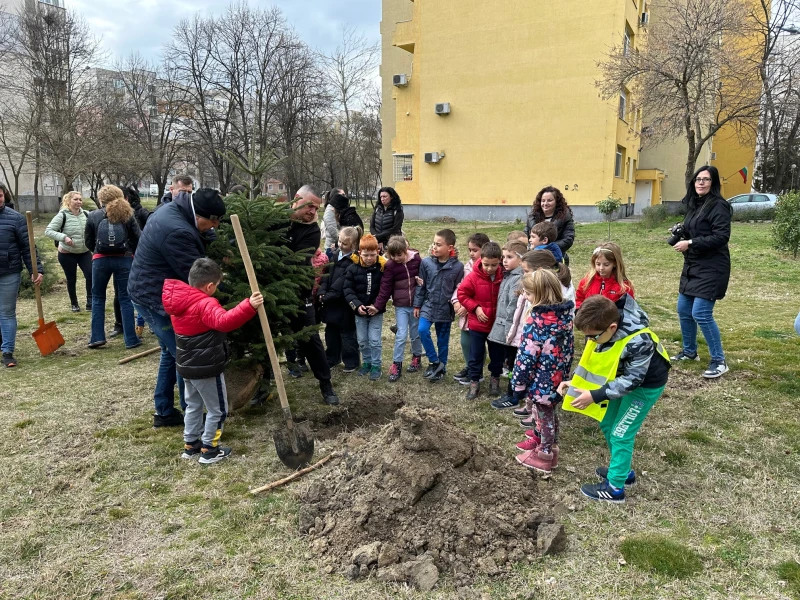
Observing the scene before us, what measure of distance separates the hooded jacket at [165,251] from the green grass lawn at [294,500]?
Answer: 4.04 ft

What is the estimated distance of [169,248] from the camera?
3.88 metres

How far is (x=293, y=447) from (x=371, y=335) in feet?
7.18

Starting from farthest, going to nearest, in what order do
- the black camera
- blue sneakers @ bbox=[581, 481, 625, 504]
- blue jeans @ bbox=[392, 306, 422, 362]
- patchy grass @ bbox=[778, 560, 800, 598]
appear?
blue jeans @ bbox=[392, 306, 422, 362] → the black camera → blue sneakers @ bbox=[581, 481, 625, 504] → patchy grass @ bbox=[778, 560, 800, 598]

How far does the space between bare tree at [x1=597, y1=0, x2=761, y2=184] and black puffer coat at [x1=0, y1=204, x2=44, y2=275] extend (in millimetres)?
20678

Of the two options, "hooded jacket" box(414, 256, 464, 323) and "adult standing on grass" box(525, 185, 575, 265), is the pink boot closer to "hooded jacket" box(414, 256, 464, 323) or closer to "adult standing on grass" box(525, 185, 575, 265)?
"hooded jacket" box(414, 256, 464, 323)

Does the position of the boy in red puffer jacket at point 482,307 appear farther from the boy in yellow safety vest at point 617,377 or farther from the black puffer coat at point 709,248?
the black puffer coat at point 709,248

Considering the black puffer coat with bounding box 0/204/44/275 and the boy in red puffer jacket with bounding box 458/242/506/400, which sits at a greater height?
the black puffer coat with bounding box 0/204/44/275

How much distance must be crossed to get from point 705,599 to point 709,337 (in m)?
3.47

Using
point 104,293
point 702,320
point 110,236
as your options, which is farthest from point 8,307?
point 702,320

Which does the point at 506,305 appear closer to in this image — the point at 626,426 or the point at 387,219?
the point at 626,426

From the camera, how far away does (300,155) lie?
35906 millimetres

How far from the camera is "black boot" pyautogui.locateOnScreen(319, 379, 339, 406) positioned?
4.97 metres

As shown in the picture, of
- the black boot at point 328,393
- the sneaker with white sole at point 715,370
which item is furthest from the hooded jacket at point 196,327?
the sneaker with white sole at point 715,370

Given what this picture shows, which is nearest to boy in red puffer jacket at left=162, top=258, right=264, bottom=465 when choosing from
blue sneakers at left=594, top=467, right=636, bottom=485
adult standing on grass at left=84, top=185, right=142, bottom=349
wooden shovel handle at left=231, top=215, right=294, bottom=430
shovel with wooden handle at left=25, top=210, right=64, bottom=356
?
wooden shovel handle at left=231, top=215, right=294, bottom=430
